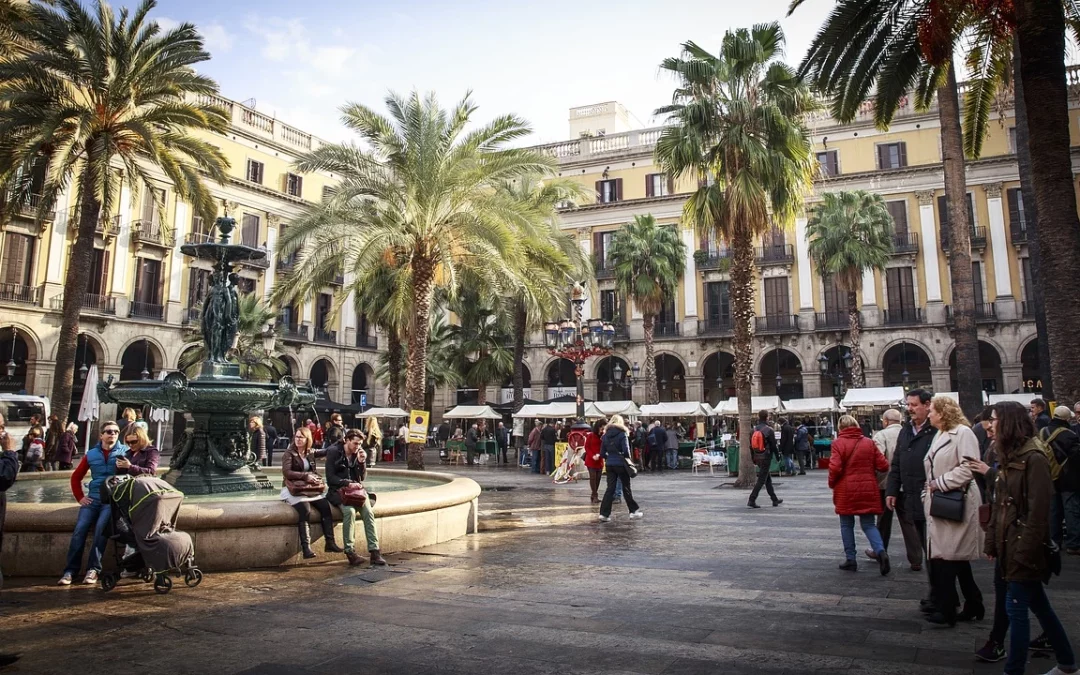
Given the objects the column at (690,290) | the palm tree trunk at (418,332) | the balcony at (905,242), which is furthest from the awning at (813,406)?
the palm tree trunk at (418,332)

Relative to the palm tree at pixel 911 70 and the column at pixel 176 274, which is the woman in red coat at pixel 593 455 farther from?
the column at pixel 176 274

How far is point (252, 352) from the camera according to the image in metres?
28.0

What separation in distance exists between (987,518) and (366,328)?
3989 cm

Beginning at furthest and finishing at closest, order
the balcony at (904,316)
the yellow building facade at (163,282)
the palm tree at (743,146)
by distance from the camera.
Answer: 1. the balcony at (904,316)
2. the yellow building facade at (163,282)
3. the palm tree at (743,146)

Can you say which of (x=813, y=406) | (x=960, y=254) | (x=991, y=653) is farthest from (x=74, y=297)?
(x=813, y=406)

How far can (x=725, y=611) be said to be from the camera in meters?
5.27

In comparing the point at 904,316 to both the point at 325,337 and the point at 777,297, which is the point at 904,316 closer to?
the point at 777,297

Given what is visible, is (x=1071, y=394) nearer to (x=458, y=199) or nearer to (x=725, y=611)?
(x=725, y=611)

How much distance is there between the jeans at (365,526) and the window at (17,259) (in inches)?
1089

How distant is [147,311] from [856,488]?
32218mm

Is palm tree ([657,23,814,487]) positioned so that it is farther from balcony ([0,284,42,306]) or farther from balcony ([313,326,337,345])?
balcony ([313,326,337,345])

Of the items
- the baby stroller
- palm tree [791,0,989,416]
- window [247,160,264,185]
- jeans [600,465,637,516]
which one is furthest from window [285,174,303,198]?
the baby stroller

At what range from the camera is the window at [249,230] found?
35531 millimetres

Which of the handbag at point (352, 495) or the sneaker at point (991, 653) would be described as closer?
the sneaker at point (991, 653)
